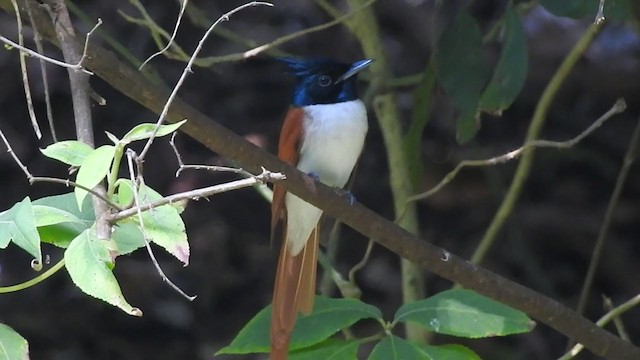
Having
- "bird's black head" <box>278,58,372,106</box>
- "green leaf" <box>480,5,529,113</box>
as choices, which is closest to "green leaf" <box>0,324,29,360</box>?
"green leaf" <box>480,5,529,113</box>

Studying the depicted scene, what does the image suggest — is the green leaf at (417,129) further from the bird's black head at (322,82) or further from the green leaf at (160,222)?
the green leaf at (160,222)

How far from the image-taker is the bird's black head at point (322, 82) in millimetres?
2582

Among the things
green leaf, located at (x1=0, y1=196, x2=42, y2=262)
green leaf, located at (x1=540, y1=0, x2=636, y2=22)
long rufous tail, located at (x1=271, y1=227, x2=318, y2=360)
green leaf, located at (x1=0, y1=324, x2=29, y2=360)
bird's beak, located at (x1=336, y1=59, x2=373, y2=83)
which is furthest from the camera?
bird's beak, located at (x1=336, y1=59, x2=373, y2=83)

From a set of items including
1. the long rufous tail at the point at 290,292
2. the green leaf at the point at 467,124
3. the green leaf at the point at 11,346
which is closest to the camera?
the green leaf at the point at 11,346

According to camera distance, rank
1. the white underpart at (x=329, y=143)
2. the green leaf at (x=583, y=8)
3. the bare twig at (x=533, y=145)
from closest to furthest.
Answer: the bare twig at (x=533, y=145), the green leaf at (x=583, y=8), the white underpart at (x=329, y=143)

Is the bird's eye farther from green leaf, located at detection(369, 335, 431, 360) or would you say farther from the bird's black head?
green leaf, located at detection(369, 335, 431, 360)

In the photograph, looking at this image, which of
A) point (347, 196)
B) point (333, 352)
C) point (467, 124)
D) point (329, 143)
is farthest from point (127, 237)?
point (329, 143)

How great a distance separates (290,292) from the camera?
2.13 meters

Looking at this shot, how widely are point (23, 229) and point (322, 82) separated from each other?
153 cm

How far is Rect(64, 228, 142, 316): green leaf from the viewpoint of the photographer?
114cm

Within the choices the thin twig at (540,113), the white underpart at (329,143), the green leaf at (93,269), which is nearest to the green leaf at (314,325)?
the green leaf at (93,269)

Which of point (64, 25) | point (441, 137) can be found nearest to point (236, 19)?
point (441, 137)

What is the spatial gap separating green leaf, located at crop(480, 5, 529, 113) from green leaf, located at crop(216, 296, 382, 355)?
60 centimetres

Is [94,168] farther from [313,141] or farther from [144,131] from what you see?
[313,141]
